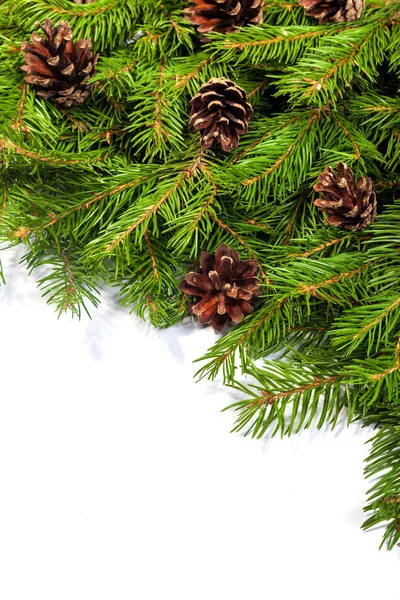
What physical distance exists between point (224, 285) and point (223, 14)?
0.26 m

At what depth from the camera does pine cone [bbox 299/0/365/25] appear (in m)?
0.65

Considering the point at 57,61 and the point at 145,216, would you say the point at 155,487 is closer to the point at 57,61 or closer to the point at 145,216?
the point at 145,216

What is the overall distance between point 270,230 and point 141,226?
0.41ft

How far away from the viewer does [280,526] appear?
1.86 ft

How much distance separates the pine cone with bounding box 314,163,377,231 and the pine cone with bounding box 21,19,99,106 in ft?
0.81

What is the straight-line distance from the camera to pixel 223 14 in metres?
0.68

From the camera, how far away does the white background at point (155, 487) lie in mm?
542

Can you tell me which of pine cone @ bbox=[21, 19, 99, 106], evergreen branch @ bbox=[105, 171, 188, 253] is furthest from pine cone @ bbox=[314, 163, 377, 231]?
pine cone @ bbox=[21, 19, 99, 106]

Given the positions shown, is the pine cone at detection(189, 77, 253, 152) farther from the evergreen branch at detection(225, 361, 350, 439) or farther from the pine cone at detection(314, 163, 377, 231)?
the evergreen branch at detection(225, 361, 350, 439)

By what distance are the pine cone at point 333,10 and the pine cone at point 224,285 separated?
234 mm

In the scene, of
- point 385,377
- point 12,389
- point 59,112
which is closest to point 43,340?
point 12,389

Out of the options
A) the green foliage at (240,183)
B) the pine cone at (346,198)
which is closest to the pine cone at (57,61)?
the green foliage at (240,183)

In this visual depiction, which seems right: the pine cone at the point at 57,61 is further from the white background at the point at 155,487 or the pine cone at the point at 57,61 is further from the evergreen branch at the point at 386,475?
the evergreen branch at the point at 386,475

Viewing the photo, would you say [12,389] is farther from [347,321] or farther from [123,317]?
[347,321]
